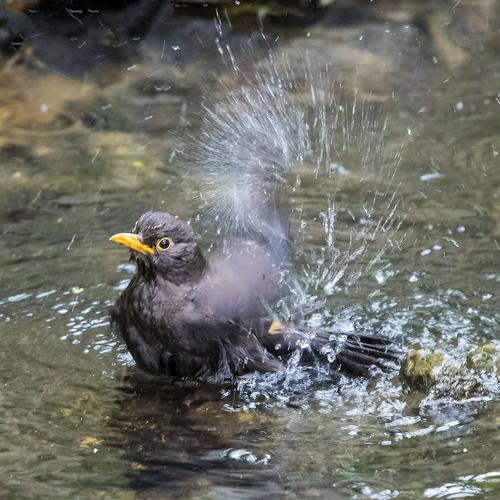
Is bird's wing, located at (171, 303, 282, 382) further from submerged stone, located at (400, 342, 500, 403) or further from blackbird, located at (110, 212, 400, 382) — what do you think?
submerged stone, located at (400, 342, 500, 403)

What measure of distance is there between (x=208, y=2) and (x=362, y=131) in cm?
299

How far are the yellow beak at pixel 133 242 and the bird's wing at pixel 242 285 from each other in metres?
0.38

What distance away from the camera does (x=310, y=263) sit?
710 cm

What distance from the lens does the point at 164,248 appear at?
234 inches

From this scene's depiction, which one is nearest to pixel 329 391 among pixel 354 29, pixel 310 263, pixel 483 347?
pixel 483 347

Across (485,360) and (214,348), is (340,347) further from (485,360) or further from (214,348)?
(485,360)

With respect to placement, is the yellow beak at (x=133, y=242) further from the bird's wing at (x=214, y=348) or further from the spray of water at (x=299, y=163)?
the spray of water at (x=299, y=163)

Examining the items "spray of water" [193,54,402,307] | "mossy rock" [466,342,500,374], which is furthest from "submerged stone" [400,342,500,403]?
"spray of water" [193,54,402,307]

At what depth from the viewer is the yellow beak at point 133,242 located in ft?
19.0

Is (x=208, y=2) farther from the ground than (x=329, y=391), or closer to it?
farther from the ground

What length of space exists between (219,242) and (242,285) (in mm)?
1305

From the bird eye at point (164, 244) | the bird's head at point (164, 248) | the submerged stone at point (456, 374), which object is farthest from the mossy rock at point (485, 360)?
the bird eye at point (164, 244)

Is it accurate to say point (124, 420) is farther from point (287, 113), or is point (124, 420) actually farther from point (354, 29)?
point (354, 29)

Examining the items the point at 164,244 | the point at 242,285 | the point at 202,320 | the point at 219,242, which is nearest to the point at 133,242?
the point at 164,244
